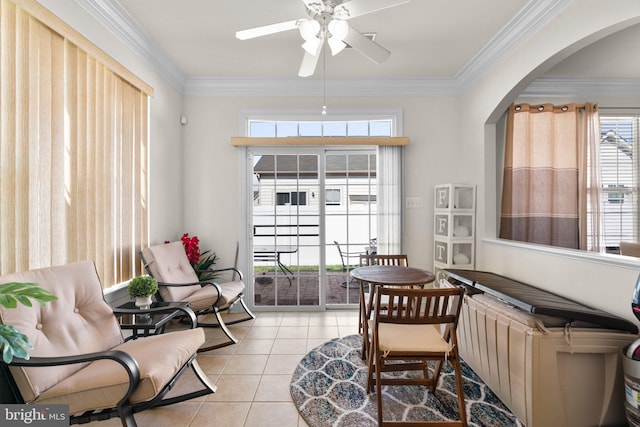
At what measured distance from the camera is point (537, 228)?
3.24m

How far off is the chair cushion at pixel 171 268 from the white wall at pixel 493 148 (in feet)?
9.83

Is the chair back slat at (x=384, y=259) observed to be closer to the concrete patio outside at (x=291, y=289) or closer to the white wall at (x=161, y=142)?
the concrete patio outside at (x=291, y=289)

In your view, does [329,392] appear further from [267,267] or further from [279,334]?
[267,267]

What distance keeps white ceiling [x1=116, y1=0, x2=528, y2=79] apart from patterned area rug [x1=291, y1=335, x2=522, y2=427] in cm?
285

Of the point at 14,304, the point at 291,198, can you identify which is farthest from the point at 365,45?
the point at 14,304

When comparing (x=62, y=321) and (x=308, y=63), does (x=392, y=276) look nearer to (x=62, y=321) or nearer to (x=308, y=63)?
(x=308, y=63)

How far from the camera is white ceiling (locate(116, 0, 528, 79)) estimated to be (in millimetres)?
2469

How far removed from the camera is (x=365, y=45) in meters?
2.19

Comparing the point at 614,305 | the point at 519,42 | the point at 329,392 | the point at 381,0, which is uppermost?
the point at 519,42

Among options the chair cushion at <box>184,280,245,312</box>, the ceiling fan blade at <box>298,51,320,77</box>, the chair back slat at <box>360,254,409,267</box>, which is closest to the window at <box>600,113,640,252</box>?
the chair back slat at <box>360,254,409,267</box>

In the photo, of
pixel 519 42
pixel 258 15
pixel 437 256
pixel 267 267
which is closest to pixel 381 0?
A: pixel 258 15

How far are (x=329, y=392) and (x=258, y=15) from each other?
2938mm

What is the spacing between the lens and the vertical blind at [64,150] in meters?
1.72

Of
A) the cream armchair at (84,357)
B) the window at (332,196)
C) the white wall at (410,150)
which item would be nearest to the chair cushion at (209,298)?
the white wall at (410,150)
